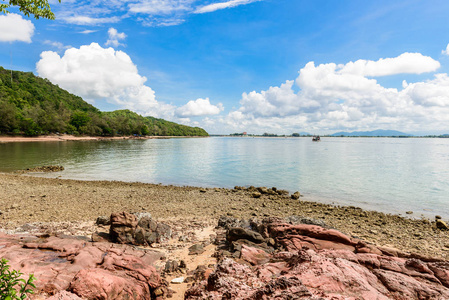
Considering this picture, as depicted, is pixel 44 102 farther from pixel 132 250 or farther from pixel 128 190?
pixel 132 250

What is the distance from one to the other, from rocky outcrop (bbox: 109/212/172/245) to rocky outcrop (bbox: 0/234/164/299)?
1.84 metres

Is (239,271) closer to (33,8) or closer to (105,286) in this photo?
(105,286)

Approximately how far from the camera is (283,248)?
9172 mm

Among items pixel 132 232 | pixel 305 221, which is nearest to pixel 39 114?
pixel 132 232

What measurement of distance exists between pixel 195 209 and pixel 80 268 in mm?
11560

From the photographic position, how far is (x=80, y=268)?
6.13m

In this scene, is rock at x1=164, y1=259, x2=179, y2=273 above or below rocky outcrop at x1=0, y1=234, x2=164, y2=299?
below

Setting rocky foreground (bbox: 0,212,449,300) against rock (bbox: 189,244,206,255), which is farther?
rock (bbox: 189,244,206,255)

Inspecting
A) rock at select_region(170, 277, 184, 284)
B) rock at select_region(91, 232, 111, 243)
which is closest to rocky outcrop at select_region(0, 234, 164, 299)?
rock at select_region(170, 277, 184, 284)

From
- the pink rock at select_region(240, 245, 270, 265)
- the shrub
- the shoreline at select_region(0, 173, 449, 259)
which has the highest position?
the shrub

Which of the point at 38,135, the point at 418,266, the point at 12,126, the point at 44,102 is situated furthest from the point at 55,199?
the point at 44,102

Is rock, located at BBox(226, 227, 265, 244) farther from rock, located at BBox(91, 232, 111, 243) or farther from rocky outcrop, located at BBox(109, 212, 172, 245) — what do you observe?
rock, located at BBox(91, 232, 111, 243)

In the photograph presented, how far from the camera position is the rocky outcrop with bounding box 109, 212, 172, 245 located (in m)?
9.87

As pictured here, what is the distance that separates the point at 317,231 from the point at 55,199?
66.0 feet
